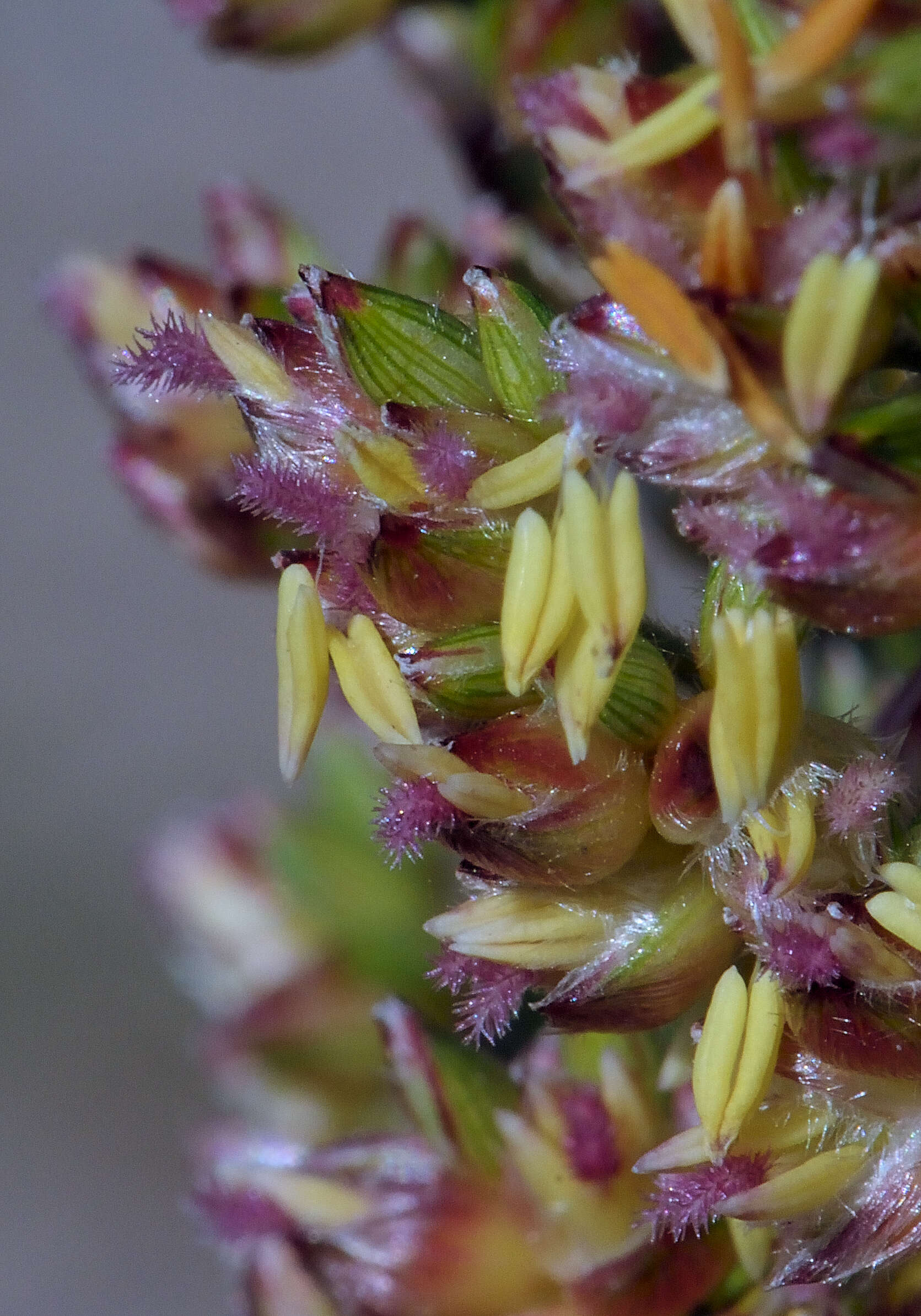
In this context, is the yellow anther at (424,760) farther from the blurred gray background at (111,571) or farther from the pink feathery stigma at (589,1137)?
the blurred gray background at (111,571)

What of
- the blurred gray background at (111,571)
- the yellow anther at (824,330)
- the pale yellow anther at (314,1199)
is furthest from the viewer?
the blurred gray background at (111,571)

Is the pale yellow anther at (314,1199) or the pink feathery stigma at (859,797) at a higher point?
the pink feathery stigma at (859,797)

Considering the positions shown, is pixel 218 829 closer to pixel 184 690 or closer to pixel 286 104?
pixel 184 690

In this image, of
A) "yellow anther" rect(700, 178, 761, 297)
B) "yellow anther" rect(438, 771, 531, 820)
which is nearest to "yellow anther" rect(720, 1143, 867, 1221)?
"yellow anther" rect(438, 771, 531, 820)

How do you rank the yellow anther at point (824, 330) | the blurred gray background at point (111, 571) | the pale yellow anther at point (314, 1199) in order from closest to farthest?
the yellow anther at point (824, 330)
the pale yellow anther at point (314, 1199)
the blurred gray background at point (111, 571)

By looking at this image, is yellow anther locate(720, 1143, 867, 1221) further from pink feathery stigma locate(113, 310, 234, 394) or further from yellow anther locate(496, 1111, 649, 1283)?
pink feathery stigma locate(113, 310, 234, 394)

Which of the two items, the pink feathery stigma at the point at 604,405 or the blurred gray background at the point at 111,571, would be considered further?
the blurred gray background at the point at 111,571

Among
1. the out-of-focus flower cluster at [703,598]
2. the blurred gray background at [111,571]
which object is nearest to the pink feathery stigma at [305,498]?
the out-of-focus flower cluster at [703,598]
